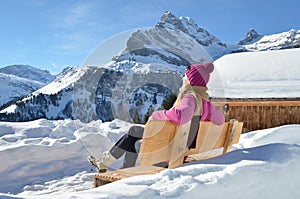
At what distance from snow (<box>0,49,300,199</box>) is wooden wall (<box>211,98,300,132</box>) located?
246 mm

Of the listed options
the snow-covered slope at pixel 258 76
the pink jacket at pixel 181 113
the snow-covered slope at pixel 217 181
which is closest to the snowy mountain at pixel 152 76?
the snow-covered slope at pixel 258 76

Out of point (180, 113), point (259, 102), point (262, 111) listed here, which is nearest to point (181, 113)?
point (180, 113)

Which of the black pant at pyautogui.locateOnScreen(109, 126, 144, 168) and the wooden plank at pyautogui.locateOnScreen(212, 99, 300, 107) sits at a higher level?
the wooden plank at pyautogui.locateOnScreen(212, 99, 300, 107)

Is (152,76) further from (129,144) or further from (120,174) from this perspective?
(120,174)

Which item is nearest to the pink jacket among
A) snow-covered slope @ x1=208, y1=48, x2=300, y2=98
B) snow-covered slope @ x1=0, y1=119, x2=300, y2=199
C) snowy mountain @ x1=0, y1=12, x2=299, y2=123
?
snow-covered slope @ x1=0, y1=119, x2=300, y2=199

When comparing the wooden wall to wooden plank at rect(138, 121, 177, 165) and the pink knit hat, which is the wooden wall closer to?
the pink knit hat

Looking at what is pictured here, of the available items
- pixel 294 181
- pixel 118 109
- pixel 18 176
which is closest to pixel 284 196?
pixel 294 181

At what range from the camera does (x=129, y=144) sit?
3.78m

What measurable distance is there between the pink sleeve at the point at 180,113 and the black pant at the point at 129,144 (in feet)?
2.57

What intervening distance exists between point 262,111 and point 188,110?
6.50 metres

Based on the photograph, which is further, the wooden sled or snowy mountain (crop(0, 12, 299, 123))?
snowy mountain (crop(0, 12, 299, 123))

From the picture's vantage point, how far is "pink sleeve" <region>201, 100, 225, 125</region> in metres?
3.28

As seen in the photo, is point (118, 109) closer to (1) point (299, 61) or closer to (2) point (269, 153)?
(2) point (269, 153)

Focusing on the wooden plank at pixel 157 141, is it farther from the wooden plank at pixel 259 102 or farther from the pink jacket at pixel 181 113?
the wooden plank at pixel 259 102
